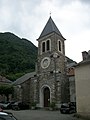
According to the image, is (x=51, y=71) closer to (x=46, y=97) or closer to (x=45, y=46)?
(x=46, y=97)

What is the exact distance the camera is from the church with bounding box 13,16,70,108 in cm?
3394

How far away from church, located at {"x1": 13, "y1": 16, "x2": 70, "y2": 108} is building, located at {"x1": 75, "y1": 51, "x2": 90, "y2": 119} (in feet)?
33.9

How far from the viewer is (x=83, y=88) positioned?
72.7ft

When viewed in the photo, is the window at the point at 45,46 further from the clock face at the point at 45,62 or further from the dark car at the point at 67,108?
the dark car at the point at 67,108

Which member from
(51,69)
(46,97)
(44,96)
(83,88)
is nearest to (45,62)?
(51,69)

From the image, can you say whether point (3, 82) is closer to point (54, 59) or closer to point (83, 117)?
point (54, 59)

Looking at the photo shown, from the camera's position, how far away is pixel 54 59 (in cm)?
3569

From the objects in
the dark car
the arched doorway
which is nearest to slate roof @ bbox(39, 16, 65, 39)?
the arched doorway

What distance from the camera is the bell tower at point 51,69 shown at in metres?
33.9

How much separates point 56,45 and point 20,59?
139 ft

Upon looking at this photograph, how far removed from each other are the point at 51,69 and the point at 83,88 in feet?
44.9

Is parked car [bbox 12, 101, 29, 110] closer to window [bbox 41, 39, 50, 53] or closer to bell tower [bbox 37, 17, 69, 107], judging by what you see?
bell tower [bbox 37, 17, 69, 107]

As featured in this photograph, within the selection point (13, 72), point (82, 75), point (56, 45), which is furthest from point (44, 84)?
point (13, 72)

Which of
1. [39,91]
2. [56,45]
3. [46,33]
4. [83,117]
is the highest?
[46,33]
